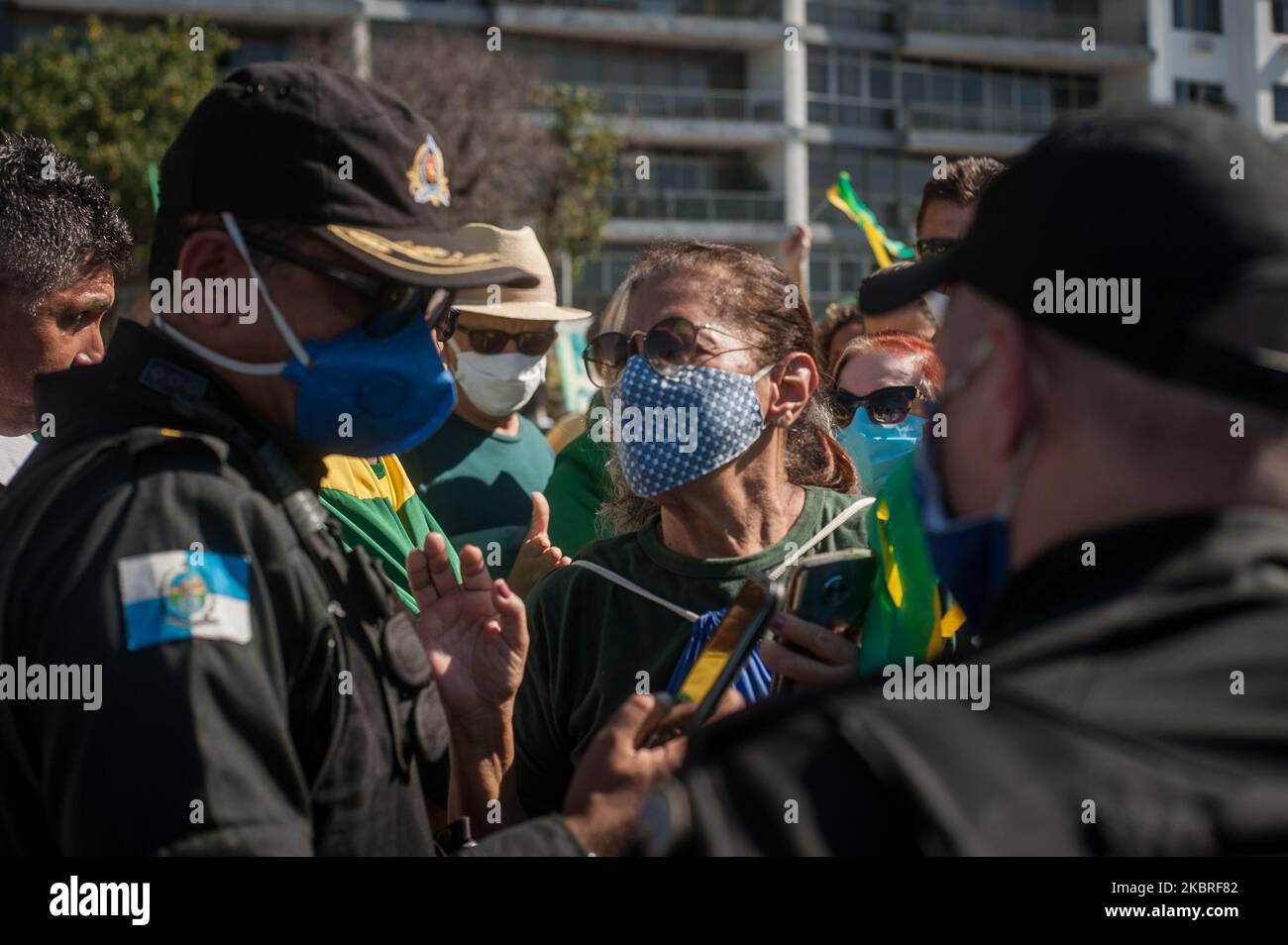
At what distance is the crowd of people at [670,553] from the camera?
150 centimetres

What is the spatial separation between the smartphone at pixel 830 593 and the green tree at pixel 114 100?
81.8 feet

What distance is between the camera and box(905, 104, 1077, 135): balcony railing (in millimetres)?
42875

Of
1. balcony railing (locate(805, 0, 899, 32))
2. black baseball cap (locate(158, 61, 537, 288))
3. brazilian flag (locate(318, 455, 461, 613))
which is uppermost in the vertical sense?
balcony railing (locate(805, 0, 899, 32))

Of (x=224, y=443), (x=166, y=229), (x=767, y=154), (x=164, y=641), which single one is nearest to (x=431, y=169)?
(x=166, y=229)

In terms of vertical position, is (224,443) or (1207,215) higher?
(1207,215)

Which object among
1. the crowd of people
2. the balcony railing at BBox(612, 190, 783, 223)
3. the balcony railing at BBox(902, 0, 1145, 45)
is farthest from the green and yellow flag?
the balcony railing at BBox(902, 0, 1145, 45)

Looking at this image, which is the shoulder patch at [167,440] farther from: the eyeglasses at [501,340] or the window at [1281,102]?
the window at [1281,102]

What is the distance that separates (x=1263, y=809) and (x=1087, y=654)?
0.73 feet

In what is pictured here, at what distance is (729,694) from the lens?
2508 millimetres

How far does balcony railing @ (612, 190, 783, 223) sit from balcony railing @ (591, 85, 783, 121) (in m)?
2.20

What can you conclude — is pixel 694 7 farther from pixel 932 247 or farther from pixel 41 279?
pixel 41 279

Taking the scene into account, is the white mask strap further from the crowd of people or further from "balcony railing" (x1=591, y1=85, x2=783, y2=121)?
"balcony railing" (x1=591, y1=85, x2=783, y2=121)

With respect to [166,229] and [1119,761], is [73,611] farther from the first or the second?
[1119,761]
